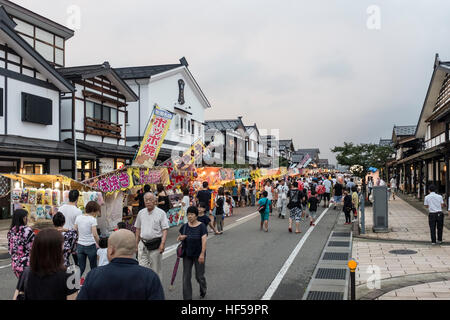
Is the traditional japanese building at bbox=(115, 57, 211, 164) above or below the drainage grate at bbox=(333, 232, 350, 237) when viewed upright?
above

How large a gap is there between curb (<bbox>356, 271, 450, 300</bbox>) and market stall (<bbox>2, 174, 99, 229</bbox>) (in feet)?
26.3

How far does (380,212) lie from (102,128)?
53.7 feet

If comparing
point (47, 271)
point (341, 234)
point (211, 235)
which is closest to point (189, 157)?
point (211, 235)

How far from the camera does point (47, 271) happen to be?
3.51 metres

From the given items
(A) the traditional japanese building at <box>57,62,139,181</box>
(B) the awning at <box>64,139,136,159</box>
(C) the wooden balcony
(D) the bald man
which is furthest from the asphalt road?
(C) the wooden balcony

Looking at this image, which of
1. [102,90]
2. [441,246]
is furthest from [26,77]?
[441,246]

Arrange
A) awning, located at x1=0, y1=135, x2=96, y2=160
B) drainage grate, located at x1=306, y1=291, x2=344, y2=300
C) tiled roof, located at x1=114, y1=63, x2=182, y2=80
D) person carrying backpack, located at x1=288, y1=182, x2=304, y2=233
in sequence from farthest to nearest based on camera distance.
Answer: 1. tiled roof, located at x1=114, y1=63, x2=182, y2=80
2. awning, located at x1=0, y1=135, x2=96, y2=160
3. person carrying backpack, located at x1=288, y1=182, x2=304, y2=233
4. drainage grate, located at x1=306, y1=291, x2=344, y2=300

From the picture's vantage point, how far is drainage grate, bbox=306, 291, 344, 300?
6664mm

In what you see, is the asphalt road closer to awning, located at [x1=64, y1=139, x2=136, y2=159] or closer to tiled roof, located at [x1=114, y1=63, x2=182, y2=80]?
awning, located at [x1=64, y1=139, x2=136, y2=159]

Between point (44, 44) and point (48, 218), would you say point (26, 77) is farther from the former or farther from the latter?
point (48, 218)

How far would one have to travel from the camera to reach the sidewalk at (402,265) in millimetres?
6816

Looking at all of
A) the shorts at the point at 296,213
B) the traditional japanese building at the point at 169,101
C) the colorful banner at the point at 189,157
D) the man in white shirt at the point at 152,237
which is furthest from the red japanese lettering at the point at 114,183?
the traditional japanese building at the point at 169,101

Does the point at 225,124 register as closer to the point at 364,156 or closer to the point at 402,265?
the point at 364,156
